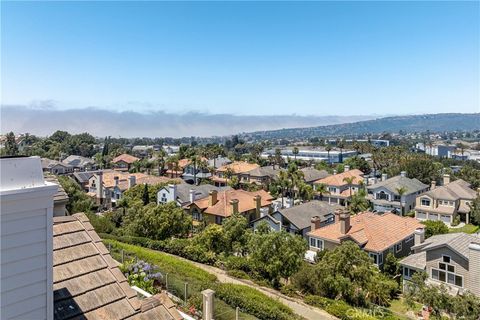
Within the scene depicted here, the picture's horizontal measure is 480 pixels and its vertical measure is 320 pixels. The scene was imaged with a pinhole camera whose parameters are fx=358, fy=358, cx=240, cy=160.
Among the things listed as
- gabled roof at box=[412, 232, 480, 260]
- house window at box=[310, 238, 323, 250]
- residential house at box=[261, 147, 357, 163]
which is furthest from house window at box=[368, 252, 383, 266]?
residential house at box=[261, 147, 357, 163]

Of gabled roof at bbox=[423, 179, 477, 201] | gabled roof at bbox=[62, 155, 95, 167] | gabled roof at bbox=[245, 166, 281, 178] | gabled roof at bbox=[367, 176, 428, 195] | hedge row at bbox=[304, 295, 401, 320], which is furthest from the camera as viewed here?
gabled roof at bbox=[62, 155, 95, 167]

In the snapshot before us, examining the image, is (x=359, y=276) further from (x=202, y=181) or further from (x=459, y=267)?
(x=202, y=181)

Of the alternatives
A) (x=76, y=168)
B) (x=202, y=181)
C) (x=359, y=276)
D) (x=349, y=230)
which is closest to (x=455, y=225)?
(x=349, y=230)

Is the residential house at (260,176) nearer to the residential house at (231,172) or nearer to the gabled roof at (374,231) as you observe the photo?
the residential house at (231,172)

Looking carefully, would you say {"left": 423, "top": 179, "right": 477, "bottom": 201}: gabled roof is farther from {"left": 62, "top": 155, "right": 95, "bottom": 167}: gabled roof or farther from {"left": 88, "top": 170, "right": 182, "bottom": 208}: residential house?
{"left": 62, "top": 155, "right": 95, "bottom": 167}: gabled roof

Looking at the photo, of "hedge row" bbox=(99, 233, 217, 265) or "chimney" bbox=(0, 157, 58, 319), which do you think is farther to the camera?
"hedge row" bbox=(99, 233, 217, 265)

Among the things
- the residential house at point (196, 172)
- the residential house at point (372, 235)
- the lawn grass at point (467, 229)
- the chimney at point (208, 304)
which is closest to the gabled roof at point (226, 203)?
the residential house at point (372, 235)
